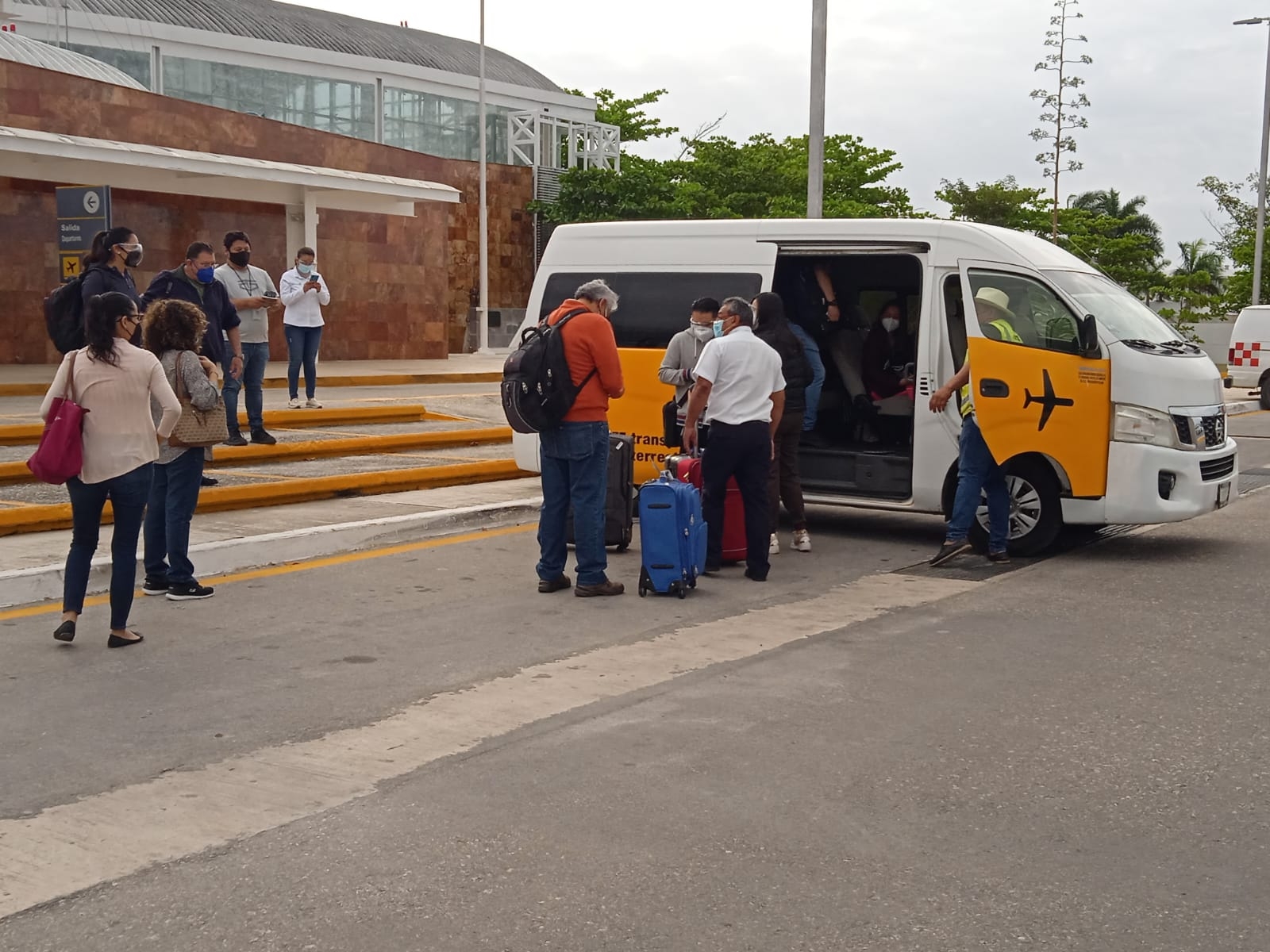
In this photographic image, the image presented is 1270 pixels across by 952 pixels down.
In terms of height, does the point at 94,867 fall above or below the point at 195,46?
below

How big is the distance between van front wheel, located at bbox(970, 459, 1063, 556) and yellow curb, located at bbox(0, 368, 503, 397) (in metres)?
12.2

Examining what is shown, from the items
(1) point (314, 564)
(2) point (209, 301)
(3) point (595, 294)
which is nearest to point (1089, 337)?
(3) point (595, 294)

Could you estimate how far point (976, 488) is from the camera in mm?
9375

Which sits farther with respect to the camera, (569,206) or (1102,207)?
(1102,207)

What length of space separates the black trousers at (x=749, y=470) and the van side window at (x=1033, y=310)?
6.64 ft

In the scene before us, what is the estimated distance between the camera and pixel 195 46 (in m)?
40.5

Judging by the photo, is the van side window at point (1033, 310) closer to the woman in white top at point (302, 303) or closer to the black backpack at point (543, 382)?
the black backpack at point (543, 382)

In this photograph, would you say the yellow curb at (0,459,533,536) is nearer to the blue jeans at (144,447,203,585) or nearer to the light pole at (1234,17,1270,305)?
the blue jeans at (144,447,203,585)

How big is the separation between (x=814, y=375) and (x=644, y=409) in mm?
1703

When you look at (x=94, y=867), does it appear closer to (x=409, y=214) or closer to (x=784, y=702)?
(x=784, y=702)

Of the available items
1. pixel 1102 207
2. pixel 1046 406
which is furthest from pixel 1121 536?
pixel 1102 207

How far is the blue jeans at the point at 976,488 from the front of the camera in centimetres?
935

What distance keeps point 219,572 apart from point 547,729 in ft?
13.1

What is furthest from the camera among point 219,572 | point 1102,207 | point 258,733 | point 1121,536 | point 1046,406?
point 1102,207
